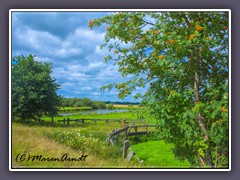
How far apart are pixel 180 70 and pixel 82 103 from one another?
213 centimetres

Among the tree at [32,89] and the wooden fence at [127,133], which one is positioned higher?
the tree at [32,89]

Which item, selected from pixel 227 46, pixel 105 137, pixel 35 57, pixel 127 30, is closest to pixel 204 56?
pixel 227 46

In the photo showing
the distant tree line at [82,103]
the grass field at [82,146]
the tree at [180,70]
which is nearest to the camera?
the tree at [180,70]

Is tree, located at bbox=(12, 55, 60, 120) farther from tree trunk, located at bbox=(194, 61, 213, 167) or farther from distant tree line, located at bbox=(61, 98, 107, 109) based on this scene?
tree trunk, located at bbox=(194, 61, 213, 167)

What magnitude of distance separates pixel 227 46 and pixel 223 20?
528 millimetres

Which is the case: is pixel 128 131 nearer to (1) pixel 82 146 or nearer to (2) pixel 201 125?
(1) pixel 82 146

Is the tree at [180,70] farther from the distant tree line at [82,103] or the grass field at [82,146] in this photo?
the grass field at [82,146]

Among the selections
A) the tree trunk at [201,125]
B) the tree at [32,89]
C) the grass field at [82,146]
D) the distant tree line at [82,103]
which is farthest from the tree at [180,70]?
the tree at [32,89]

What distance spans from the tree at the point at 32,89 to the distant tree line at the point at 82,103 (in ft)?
0.55

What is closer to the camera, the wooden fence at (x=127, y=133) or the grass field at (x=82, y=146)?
the grass field at (x=82, y=146)

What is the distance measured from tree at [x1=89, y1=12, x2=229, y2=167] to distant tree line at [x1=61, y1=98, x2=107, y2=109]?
Result: 419mm

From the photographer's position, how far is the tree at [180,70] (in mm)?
6086
